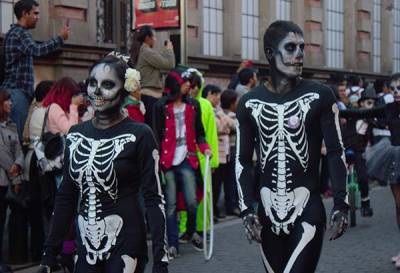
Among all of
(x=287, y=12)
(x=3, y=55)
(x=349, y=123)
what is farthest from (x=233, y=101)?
(x=287, y=12)

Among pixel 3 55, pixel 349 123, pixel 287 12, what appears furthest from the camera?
pixel 287 12

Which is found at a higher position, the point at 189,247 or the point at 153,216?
the point at 153,216

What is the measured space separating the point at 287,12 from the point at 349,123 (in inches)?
496

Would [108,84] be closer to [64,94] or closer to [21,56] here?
[64,94]

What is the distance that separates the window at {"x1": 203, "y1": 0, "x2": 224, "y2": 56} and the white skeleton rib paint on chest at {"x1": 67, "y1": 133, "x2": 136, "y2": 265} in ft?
55.4

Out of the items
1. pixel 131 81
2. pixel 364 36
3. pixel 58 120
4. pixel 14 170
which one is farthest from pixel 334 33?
pixel 131 81

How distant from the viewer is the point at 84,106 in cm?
995

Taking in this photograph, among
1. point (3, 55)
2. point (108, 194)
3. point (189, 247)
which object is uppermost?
point (3, 55)

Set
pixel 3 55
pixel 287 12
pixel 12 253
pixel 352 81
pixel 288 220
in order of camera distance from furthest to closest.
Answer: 1. pixel 287 12
2. pixel 352 81
3. pixel 3 55
4. pixel 12 253
5. pixel 288 220

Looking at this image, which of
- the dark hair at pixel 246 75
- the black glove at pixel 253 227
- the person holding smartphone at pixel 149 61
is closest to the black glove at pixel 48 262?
the black glove at pixel 253 227

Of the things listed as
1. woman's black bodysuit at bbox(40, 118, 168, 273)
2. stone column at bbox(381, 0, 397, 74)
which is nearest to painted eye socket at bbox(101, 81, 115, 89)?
woman's black bodysuit at bbox(40, 118, 168, 273)

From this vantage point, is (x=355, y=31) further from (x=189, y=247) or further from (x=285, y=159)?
(x=285, y=159)

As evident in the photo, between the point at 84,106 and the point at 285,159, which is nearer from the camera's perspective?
the point at 285,159

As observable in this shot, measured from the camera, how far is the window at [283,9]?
24.9m
